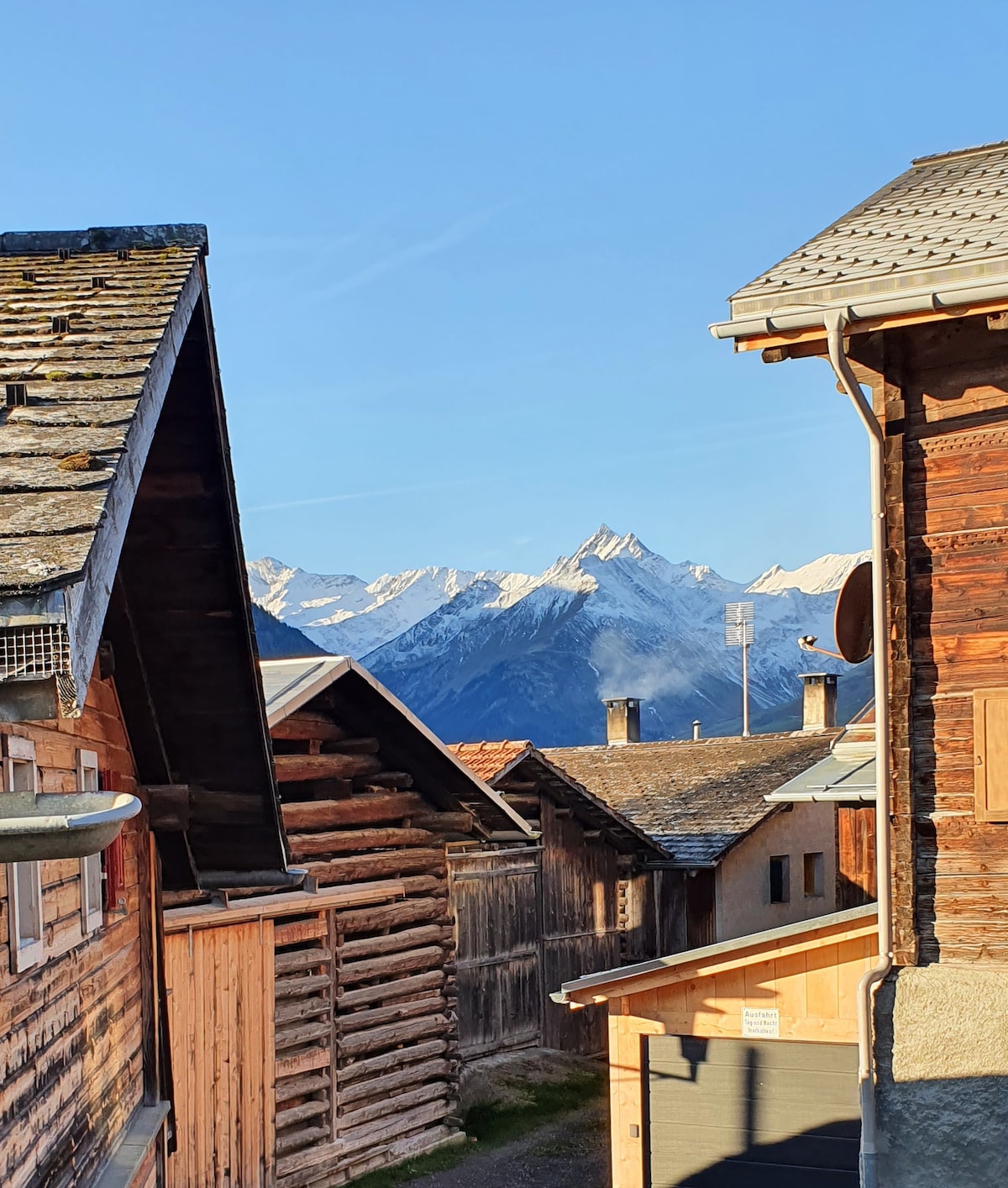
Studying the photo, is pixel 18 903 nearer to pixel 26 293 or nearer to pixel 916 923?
pixel 26 293

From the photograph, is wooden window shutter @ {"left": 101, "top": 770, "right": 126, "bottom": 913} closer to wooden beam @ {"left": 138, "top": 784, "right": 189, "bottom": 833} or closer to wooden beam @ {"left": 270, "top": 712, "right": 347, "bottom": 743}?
wooden beam @ {"left": 138, "top": 784, "right": 189, "bottom": 833}

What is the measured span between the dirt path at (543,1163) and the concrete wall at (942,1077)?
7374 mm

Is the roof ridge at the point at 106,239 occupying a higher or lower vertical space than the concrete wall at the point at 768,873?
higher

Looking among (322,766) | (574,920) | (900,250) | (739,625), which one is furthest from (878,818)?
(739,625)

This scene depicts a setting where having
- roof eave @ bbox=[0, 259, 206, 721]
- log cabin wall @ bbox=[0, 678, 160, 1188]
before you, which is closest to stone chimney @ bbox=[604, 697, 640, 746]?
log cabin wall @ bbox=[0, 678, 160, 1188]

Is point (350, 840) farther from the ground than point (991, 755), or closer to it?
closer to it

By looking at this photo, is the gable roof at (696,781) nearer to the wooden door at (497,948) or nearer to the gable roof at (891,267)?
the wooden door at (497,948)

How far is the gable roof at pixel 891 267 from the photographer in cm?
730

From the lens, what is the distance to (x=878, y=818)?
793 centimetres

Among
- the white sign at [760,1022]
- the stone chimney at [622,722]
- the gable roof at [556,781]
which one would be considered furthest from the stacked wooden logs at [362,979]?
the stone chimney at [622,722]

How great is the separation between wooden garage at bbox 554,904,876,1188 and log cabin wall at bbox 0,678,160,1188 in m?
4.60

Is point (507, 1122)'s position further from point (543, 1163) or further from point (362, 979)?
point (362, 979)

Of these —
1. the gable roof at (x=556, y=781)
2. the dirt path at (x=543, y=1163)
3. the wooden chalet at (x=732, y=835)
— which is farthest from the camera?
the wooden chalet at (x=732, y=835)

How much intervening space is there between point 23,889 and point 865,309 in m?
5.16
